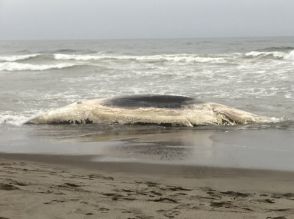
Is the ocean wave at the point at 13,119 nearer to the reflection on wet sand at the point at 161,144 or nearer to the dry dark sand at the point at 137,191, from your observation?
the reflection on wet sand at the point at 161,144

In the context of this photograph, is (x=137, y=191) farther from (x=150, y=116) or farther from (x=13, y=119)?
(x=13, y=119)

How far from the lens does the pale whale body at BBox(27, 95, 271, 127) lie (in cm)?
1017

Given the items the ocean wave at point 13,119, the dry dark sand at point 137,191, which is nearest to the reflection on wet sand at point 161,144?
the dry dark sand at point 137,191

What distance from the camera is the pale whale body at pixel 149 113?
1017cm

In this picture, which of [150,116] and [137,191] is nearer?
[137,191]

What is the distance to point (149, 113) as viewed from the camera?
10.3 metres

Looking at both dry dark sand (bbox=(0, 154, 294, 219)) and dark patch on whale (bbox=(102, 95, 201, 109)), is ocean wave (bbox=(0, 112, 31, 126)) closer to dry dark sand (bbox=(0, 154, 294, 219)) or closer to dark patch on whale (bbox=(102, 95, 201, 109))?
dark patch on whale (bbox=(102, 95, 201, 109))

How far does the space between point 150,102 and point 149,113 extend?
1.01ft

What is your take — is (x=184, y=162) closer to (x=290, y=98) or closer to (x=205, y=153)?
(x=205, y=153)

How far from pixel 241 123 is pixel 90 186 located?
572 centimetres

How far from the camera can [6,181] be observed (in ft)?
16.8

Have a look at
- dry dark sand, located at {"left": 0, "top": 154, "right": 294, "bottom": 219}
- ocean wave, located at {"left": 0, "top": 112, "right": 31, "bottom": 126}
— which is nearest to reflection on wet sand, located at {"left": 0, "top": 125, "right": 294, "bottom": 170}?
dry dark sand, located at {"left": 0, "top": 154, "right": 294, "bottom": 219}

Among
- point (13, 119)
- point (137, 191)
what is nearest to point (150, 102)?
point (13, 119)

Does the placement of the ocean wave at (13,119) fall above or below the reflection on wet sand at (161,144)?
above
